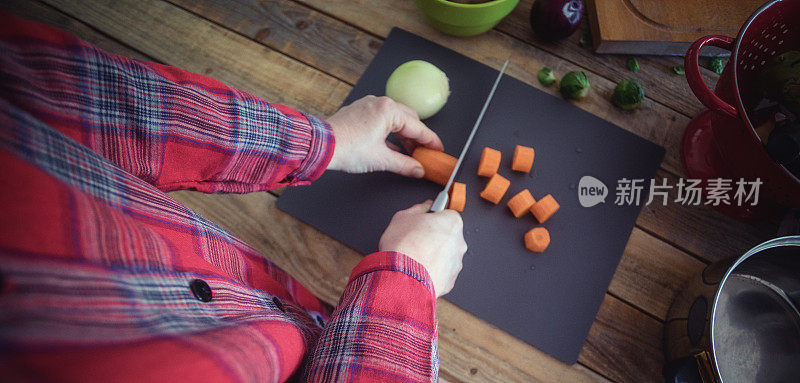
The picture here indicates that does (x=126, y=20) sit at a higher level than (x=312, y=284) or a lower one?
higher

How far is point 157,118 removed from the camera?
60 centimetres

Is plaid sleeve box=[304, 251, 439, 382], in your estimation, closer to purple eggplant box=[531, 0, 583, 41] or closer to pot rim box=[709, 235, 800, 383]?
pot rim box=[709, 235, 800, 383]

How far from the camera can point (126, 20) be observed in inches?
46.3

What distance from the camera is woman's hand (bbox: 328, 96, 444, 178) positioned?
85cm

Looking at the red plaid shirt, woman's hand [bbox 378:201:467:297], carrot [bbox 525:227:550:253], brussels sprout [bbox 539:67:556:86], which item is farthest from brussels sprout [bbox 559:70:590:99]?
the red plaid shirt

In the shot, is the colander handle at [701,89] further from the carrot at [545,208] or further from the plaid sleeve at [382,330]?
the plaid sleeve at [382,330]

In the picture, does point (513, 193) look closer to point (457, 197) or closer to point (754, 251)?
point (457, 197)

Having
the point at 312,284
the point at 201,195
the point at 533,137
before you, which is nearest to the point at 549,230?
the point at 533,137

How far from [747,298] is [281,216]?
3.18 ft

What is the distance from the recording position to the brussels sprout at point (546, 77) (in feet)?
3.43

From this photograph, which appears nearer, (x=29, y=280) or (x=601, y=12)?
(x=29, y=280)

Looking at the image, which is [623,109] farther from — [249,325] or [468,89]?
[249,325]

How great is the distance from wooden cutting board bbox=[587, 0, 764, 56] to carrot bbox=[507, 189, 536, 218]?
464mm

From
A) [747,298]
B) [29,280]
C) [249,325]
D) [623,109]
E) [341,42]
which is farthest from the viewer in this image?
[341,42]
